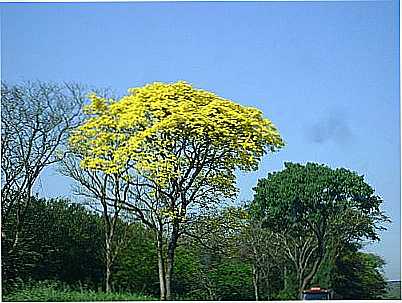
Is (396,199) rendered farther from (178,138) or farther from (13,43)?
(13,43)

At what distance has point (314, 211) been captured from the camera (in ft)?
18.2

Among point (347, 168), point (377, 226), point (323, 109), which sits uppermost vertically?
point (323, 109)

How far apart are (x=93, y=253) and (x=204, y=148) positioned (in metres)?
1.12

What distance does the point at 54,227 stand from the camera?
5.57 m

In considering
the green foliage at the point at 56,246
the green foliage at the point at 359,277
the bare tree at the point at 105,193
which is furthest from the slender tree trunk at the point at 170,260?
the green foliage at the point at 359,277

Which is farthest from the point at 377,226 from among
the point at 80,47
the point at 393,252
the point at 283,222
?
the point at 80,47

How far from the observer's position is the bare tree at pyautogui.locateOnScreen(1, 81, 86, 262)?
5.52 metres

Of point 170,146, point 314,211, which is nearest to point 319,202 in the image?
point 314,211

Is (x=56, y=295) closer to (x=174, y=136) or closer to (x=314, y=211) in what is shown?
(x=174, y=136)

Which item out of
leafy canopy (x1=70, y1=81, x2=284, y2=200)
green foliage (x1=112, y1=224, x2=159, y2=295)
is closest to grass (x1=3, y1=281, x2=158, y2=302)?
green foliage (x1=112, y1=224, x2=159, y2=295)

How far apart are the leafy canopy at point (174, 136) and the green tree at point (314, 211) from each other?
26cm

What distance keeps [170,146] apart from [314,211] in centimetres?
116

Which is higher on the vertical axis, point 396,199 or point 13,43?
point 13,43

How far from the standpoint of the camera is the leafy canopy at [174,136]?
549 cm
